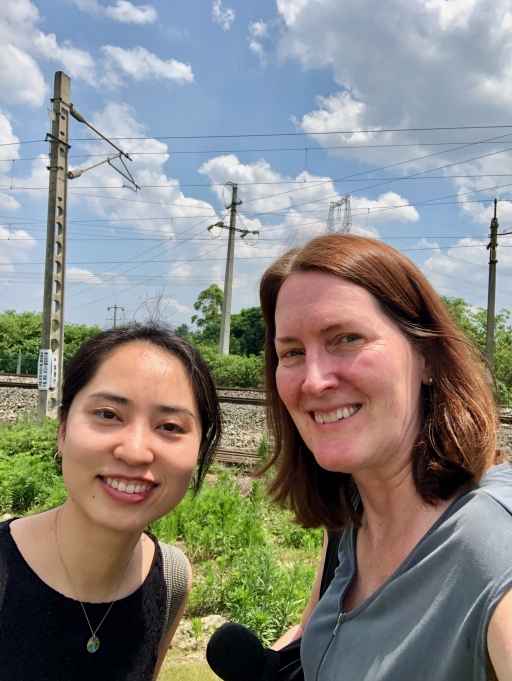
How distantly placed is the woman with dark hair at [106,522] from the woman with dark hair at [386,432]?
0.44 m

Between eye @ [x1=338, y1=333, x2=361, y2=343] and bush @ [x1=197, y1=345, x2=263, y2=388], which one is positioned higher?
eye @ [x1=338, y1=333, x2=361, y2=343]

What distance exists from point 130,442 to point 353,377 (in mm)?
729

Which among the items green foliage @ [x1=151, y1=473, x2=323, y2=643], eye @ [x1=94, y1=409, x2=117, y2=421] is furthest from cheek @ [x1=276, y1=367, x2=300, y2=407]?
green foliage @ [x1=151, y1=473, x2=323, y2=643]

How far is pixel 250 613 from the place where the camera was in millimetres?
3135

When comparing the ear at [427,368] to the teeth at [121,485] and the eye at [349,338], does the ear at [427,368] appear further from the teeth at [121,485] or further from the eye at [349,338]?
the teeth at [121,485]

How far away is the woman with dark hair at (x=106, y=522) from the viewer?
4.95ft

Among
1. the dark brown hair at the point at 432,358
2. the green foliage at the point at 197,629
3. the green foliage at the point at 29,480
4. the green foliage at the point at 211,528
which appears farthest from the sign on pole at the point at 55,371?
the dark brown hair at the point at 432,358

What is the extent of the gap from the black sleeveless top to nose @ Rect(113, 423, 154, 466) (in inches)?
20.5

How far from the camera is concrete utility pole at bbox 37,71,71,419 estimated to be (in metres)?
9.63

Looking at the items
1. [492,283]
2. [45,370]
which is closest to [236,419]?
[45,370]

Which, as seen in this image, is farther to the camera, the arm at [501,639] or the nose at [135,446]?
the nose at [135,446]

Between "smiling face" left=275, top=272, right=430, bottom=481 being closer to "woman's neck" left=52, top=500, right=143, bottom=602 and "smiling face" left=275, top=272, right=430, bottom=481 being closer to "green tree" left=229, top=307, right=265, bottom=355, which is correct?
"woman's neck" left=52, top=500, right=143, bottom=602

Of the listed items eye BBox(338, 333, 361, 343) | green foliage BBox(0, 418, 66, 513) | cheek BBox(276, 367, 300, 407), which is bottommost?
green foliage BBox(0, 418, 66, 513)

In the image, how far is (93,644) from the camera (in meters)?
1.55
